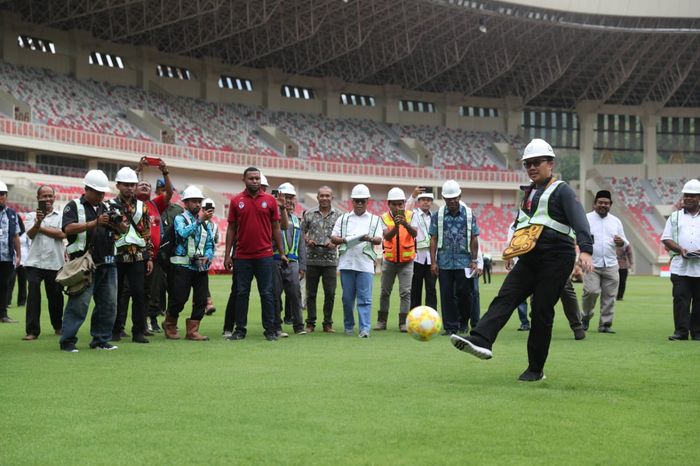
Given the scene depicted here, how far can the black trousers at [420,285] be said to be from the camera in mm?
15281

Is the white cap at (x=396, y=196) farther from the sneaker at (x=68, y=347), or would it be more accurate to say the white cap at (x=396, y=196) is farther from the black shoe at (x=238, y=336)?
the sneaker at (x=68, y=347)

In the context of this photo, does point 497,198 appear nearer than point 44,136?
No

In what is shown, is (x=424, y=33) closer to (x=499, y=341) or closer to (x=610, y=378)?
(x=499, y=341)

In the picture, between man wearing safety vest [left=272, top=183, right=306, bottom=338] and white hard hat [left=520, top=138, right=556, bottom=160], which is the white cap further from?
white hard hat [left=520, top=138, right=556, bottom=160]

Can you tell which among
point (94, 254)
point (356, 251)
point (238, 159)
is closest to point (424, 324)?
point (94, 254)

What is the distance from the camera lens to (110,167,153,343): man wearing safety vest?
11711mm

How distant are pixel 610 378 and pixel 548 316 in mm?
842

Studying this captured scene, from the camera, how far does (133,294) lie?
12.0 m

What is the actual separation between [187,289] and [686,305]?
6725mm

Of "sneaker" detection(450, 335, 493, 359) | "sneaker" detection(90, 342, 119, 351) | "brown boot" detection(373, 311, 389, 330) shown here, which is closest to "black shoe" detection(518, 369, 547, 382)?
"sneaker" detection(450, 335, 493, 359)

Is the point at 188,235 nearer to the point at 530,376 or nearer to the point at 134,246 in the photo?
the point at 134,246

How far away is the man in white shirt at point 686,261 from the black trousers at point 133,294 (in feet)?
23.0

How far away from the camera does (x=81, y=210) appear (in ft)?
36.2

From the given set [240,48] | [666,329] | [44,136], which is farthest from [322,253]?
[240,48]
